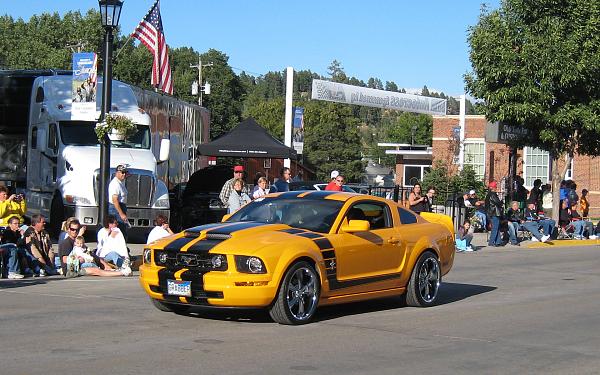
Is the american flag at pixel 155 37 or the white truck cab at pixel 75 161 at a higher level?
the american flag at pixel 155 37

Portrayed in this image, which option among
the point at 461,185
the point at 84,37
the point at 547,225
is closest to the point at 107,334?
the point at 547,225

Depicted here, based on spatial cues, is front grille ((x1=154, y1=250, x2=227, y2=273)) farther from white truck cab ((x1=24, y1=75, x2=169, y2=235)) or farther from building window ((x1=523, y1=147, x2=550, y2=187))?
building window ((x1=523, y1=147, x2=550, y2=187))

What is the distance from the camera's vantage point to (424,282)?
41.3 ft

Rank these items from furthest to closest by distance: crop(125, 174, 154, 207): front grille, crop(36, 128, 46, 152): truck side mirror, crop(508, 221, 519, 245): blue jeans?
1. crop(508, 221, 519, 245): blue jeans
2. crop(36, 128, 46, 152): truck side mirror
3. crop(125, 174, 154, 207): front grille

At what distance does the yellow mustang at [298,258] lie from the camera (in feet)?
33.0

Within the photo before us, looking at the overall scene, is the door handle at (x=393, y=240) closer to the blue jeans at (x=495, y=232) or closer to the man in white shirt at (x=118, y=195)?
the man in white shirt at (x=118, y=195)

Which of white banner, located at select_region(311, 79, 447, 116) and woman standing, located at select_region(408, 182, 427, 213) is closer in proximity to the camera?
woman standing, located at select_region(408, 182, 427, 213)

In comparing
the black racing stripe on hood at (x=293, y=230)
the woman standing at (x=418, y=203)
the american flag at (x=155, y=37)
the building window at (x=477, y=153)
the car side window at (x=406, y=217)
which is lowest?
the black racing stripe on hood at (x=293, y=230)

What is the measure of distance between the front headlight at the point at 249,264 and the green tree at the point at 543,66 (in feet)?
59.9

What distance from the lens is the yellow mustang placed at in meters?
10.1

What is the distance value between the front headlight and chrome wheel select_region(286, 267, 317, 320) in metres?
0.43

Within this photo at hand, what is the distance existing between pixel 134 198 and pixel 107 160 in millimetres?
4946

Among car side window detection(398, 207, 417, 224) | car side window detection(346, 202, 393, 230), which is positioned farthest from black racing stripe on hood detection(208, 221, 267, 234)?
car side window detection(398, 207, 417, 224)

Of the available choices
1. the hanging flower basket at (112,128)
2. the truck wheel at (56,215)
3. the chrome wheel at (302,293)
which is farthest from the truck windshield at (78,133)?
the chrome wheel at (302,293)
